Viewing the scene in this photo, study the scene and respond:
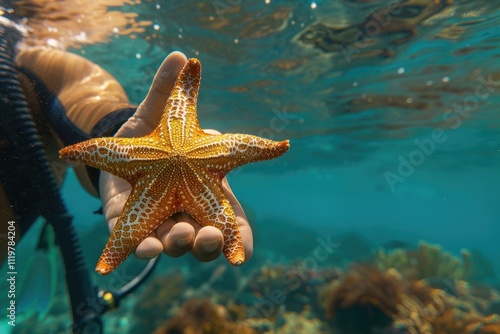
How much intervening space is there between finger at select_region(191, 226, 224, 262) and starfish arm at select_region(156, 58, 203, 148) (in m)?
0.70

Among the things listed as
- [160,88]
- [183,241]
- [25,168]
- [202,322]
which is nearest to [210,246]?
[183,241]

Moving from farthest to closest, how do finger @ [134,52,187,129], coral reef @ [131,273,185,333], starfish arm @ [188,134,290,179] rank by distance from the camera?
coral reef @ [131,273,185,333]
finger @ [134,52,187,129]
starfish arm @ [188,134,290,179]

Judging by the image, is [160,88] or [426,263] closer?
[160,88]

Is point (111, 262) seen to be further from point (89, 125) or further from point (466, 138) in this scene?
point (466, 138)

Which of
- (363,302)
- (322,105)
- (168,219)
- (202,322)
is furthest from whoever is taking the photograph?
(322,105)

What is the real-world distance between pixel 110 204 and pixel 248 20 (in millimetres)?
8489

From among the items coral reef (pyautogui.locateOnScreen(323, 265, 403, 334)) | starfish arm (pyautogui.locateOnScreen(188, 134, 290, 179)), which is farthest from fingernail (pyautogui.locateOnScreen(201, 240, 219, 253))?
coral reef (pyautogui.locateOnScreen(323, 265, 403, 334))

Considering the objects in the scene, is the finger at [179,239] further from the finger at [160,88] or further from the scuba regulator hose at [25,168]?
the scuba regulator hose at [25,168]

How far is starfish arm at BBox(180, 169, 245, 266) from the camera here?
7.48 ft

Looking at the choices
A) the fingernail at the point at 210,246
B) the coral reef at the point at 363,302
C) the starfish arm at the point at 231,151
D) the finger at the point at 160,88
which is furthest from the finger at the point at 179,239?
the coral reef at the point at 363,302

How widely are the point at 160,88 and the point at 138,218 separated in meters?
1.39

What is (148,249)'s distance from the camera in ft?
7.07

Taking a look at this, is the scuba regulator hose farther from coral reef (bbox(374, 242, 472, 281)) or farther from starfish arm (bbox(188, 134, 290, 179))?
coral reef (bbox(374, 242, 472, 281))

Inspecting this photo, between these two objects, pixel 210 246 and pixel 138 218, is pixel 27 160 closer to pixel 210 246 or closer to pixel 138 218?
pixel 138 218
